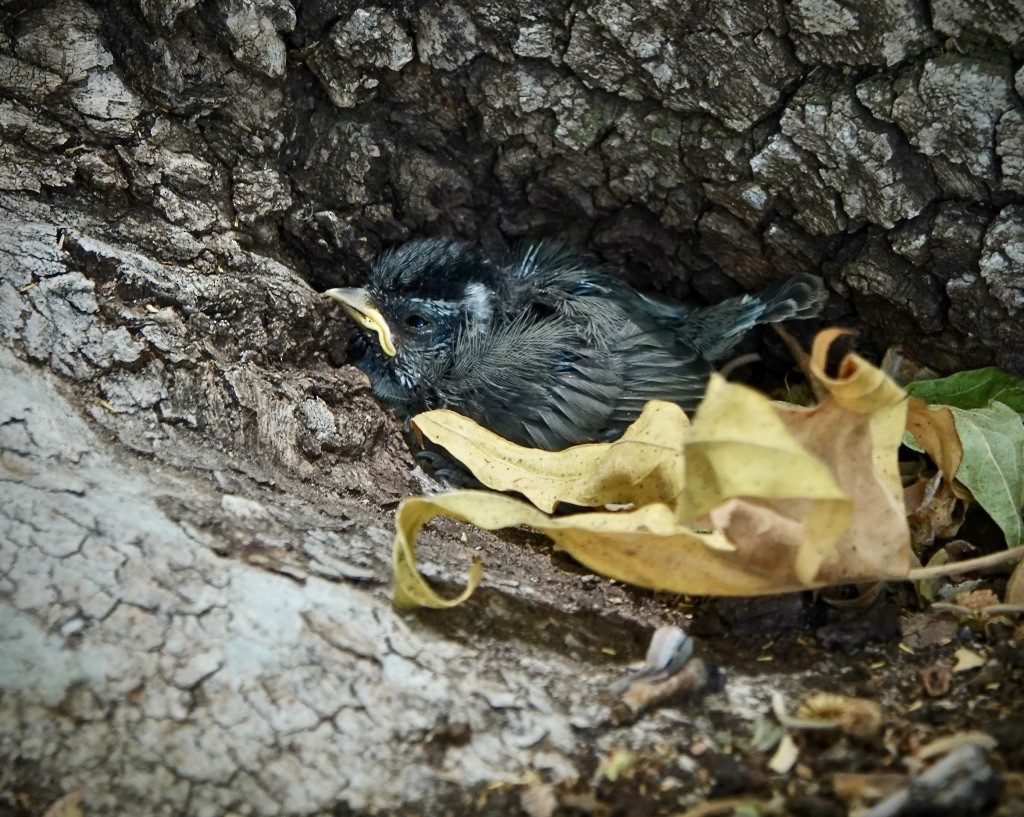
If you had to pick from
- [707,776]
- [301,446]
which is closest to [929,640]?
[707,776]

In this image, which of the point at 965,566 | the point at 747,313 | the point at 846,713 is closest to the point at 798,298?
the point at 747,313

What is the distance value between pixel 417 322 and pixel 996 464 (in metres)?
2.06

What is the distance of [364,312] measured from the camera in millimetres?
3455

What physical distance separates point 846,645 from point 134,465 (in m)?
1.61

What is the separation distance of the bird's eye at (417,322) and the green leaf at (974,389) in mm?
1723

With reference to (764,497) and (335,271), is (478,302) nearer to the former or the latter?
(335,271)

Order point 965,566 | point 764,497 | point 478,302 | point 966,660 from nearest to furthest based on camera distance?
point 764,497 → point 966,660 → point 965,566 → point 478,302

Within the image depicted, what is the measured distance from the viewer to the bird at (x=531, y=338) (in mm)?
3279

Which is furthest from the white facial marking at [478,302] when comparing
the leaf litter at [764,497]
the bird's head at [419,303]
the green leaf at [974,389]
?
the green leaf at [974,389]

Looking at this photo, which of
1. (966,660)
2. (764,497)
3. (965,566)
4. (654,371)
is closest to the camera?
(764,497)

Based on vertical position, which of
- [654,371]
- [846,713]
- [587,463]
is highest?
[654,371]

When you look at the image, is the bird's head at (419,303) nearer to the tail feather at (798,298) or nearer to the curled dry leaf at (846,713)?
the tail feather at (798,298)

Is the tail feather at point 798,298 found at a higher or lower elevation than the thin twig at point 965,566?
higher

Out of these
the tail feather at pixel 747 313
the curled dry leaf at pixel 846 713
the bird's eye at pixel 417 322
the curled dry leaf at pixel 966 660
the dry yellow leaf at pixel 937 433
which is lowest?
the curled dry leaf at pixel 846 713
